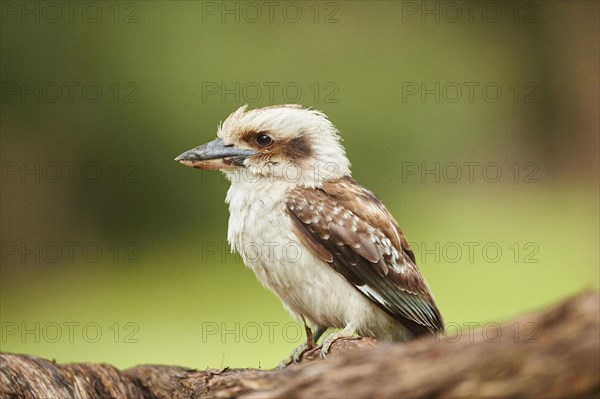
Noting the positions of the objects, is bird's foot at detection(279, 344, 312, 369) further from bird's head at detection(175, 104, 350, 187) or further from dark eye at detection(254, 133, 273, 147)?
dark eye at detection(254, 133, 273, 147)

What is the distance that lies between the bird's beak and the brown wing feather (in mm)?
279

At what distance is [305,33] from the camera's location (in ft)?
31.0

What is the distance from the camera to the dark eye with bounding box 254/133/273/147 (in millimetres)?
4098

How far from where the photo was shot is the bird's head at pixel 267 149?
13.3 feet

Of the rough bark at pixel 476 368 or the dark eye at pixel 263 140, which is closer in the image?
the rough bark at pixel 476 368

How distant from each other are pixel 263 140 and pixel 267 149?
4 cm

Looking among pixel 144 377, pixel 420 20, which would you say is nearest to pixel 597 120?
pixel 420 20

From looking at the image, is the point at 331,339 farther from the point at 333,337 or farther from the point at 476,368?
the point at 476,368

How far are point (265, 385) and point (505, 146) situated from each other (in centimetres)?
881

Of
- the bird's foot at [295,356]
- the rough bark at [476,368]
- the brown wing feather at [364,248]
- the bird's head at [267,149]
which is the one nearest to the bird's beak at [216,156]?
the bird's head at [267,149]

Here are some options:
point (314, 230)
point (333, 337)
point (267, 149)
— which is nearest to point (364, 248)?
point (314, 230)

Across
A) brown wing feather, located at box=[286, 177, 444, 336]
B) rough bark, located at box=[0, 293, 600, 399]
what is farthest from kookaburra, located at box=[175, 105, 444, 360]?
rough bark, located at box=[0, 293, 600, 399]

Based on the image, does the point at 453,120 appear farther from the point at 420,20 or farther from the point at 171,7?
the point at 171,7

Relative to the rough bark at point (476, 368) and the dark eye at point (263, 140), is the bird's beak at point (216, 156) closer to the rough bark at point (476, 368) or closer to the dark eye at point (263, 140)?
the dark eye at point (263, 140)
